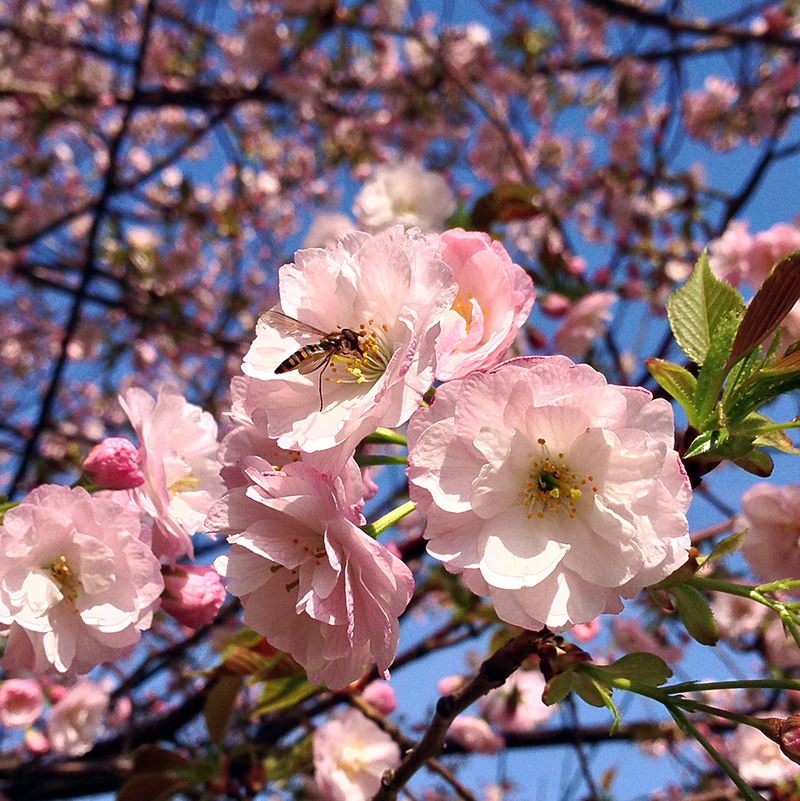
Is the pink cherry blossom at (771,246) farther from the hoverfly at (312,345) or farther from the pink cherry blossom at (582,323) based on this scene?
the hoverfly at (312,345)

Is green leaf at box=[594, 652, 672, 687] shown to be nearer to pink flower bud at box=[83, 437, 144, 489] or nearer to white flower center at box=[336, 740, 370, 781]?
pink flower bud at box=[83, 437, 144, 489]

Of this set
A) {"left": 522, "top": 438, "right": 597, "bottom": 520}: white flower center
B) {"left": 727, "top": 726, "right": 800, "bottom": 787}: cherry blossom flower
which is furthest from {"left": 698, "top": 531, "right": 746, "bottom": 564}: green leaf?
{"left": 727, "top": 726, "right": 800, "bottom": 787}: cherry blossom flower

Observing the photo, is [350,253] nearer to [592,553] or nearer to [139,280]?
[592,553]

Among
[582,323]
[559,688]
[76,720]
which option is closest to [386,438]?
[559,688]

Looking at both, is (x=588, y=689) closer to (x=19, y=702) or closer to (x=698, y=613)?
(x=698, y=613)

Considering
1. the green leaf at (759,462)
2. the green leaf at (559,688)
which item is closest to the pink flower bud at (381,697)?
the green leaf at (559,688)

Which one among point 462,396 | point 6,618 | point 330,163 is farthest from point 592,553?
point 330,163
